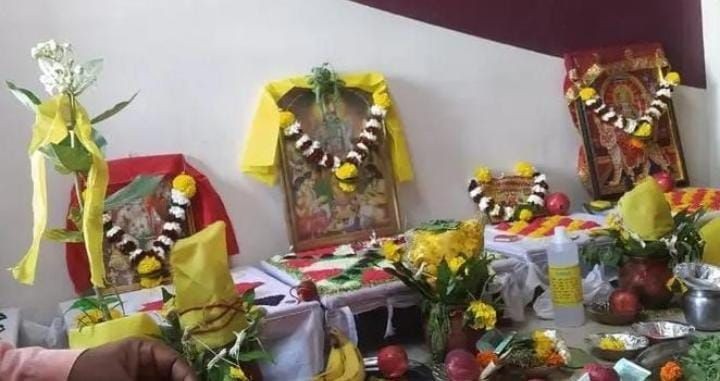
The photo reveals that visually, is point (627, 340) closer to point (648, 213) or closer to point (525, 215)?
point (648, 213)

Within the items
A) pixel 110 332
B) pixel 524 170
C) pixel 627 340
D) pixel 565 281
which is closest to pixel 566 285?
pixel 565 281

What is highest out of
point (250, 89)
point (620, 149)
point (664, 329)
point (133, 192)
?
point (250, 89)

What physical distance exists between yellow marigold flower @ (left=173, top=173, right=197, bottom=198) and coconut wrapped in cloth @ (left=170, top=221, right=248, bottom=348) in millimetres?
671

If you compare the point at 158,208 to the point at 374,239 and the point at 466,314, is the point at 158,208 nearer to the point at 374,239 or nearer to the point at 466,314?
the point at 374,239

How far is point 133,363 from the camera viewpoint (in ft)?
5.91

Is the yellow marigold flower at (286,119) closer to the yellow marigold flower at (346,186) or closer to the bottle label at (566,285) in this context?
the yellow marigold flower at (346,186)

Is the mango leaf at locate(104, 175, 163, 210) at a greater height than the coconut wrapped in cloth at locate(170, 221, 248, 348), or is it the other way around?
the mango leaf at locate(104, 175, 163, 210)

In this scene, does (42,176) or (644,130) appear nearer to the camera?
(42,176)

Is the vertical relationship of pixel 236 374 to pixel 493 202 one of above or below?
below

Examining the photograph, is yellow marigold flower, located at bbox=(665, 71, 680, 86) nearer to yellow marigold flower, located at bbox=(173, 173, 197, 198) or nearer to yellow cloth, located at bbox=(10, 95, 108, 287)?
yellow marigold flower, located at bbox=(173, 173, 197, 198)

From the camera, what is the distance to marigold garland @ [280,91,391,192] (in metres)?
2.93

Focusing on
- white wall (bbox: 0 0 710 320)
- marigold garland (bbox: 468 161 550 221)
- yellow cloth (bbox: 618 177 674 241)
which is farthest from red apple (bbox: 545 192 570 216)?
yellow cloth (bbox: 618 177 674 241)

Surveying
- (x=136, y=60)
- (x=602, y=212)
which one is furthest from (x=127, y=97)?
(x=602, y=212)

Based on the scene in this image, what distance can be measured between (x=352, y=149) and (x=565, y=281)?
81cm
